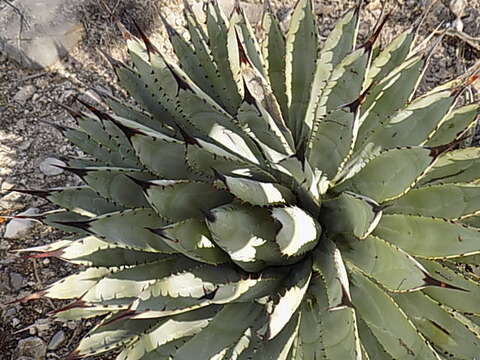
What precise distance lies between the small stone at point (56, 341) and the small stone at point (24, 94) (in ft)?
3.80

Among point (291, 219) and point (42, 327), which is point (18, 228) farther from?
point (291, 219)

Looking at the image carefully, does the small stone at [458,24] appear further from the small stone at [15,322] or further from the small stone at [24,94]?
the small stone at [15,322]

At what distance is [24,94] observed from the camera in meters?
2.84

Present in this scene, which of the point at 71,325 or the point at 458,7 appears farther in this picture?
the point at 458,7

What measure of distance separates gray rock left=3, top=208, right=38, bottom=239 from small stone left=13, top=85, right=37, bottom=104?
62 centimetres

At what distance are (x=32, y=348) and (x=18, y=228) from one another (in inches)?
20.4

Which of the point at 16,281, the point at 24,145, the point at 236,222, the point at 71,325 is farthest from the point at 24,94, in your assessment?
the point at 236,222

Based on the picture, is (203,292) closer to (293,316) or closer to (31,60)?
(293,316)

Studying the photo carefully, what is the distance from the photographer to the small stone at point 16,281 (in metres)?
2.39

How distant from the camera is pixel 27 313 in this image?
2.34 meters

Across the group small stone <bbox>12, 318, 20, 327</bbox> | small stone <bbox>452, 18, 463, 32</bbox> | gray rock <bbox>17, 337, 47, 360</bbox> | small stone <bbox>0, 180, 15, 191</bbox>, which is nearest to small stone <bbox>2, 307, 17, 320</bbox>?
small stone <bbox>12, 318, 20, 327</bbox>

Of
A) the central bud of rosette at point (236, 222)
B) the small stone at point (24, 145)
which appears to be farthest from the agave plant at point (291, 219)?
the small stone at point (24, 145)

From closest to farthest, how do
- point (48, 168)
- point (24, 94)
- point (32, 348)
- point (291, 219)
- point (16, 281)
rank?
point (291, 219), point (32, 348), point (16, 281), point (48, 168), point (24, 94)

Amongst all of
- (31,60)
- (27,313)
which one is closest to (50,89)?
(31,60)
